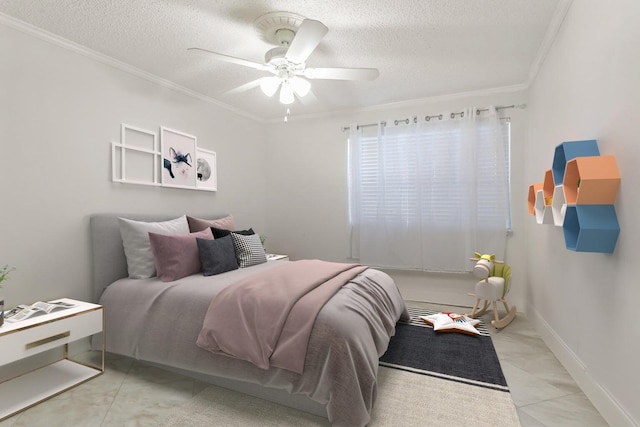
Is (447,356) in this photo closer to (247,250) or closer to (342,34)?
(247,250)

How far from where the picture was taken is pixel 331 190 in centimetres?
454

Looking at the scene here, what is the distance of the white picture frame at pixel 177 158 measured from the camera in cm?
336

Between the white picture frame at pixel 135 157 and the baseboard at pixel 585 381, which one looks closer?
the baseboard at pixel 585 381

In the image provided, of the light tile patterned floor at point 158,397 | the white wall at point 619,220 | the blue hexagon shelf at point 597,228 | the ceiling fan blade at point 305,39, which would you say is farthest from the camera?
the ceiling fan blade at point 305,39

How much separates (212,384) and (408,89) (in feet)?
11.2

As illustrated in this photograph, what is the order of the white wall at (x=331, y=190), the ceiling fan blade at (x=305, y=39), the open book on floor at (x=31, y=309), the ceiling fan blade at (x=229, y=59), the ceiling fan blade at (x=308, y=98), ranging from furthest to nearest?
the white wall at (x=331, y=190), the ceiling fan blade at (x=308, y=98), the ceiling fan blade at (x=229, y=59), the open book on floor at (x=31, y=309), the ceiling fan blade at (x=305, y=39)

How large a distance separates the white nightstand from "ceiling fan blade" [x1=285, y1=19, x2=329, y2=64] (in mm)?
2192

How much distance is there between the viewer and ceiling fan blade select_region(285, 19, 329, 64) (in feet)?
6.19

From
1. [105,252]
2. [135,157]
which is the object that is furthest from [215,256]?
[135,157]

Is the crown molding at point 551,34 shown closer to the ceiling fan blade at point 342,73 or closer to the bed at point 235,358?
the ceiling fan blade at point 342,73

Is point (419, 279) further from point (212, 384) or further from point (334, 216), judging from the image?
point (212, 384)

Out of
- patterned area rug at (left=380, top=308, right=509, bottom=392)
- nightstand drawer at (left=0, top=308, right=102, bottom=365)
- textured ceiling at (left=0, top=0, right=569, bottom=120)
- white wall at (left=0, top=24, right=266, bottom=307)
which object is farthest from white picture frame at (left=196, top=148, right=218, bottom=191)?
patterned area rug at (left=380, top=308, right=509, bottom=392)

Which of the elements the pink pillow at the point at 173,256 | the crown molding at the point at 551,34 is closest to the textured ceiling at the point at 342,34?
the crown molding at the point at 551,34

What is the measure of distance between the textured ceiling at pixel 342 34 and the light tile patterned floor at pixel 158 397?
8.12ft
